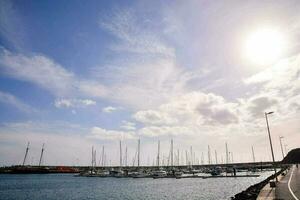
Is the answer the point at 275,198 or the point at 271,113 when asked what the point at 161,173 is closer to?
the point at 271,113

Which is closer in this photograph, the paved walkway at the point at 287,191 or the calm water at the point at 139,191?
the paved walkway at the point at 287,191

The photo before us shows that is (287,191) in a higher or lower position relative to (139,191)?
higher

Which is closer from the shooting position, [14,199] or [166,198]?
[166,198]

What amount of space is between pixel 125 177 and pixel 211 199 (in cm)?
9168

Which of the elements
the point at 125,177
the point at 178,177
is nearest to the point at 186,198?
the point at 178,177

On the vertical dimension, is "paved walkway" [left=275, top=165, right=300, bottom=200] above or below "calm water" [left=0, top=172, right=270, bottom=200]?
above

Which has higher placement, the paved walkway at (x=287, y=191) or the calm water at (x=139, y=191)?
the paved walkway at (x=287, y=191)

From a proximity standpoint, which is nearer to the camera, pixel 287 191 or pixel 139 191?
pixel 287 191

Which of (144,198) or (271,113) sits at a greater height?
(271,113)

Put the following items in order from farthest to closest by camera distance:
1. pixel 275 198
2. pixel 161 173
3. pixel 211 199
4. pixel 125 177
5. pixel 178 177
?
pixel 125 177
pixel 161 173
pixel 178 177
pixel 211 199
pixel 275 198

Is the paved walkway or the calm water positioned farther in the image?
the calm water

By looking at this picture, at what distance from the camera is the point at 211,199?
161 feet

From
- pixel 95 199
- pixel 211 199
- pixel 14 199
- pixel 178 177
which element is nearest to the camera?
pixel 211 199

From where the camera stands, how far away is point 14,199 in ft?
201
